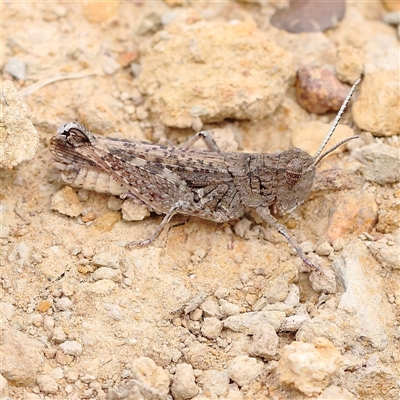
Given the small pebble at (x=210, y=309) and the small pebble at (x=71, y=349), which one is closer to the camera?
the small pebble at (x=71, y=349)

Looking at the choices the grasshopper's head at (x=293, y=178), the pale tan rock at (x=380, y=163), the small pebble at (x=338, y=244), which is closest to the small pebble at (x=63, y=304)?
the grasshopper's head at (x=293, y=178)

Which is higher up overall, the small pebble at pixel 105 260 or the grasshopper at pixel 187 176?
the grasshopper at pixel 187 176

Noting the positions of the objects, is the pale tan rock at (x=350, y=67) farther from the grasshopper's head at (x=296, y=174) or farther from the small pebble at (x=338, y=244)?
the small pebble at (x=338, y=244)

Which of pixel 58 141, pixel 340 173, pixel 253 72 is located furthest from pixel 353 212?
pixel 58 141

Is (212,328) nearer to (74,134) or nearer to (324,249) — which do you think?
(324,249)

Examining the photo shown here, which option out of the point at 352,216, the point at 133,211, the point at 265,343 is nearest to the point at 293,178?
the point at 352,216

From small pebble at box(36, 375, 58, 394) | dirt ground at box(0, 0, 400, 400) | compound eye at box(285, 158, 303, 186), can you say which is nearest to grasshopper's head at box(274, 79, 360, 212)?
compound eye at box(285, 158, 303, 186)
